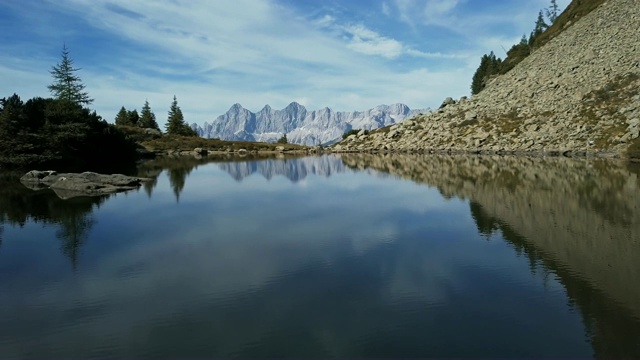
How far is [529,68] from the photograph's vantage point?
144m

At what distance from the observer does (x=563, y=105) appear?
4441 inches

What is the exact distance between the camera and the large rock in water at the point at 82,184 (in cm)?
5269

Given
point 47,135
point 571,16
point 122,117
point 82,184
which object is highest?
point 571,16

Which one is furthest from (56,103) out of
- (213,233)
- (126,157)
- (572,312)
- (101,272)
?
(572,312)

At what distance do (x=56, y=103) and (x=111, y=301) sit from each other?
86.2 meters

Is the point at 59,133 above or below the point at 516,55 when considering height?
below

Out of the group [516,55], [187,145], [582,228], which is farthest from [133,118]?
[582,228]

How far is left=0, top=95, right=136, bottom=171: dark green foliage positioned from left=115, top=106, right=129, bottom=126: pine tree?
78.9 meters

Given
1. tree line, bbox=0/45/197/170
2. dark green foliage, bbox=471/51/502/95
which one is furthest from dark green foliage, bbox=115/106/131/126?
dark green foliage, bbox=471/51/502/95

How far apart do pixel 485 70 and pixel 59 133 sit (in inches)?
6565

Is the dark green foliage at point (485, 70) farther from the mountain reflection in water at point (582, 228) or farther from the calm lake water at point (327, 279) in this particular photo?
the calm lake water at point (327, 279)

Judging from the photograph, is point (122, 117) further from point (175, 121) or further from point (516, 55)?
point (516, 55)

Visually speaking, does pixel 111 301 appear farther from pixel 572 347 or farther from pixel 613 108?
pixel 613 108

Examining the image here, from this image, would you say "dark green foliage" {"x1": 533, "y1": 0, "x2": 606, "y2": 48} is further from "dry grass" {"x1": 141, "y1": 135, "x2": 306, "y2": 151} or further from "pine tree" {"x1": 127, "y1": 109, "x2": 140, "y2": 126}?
"pine tree" {"x1": 127, "y1": 109, "x2": 140, "y2": 126}
